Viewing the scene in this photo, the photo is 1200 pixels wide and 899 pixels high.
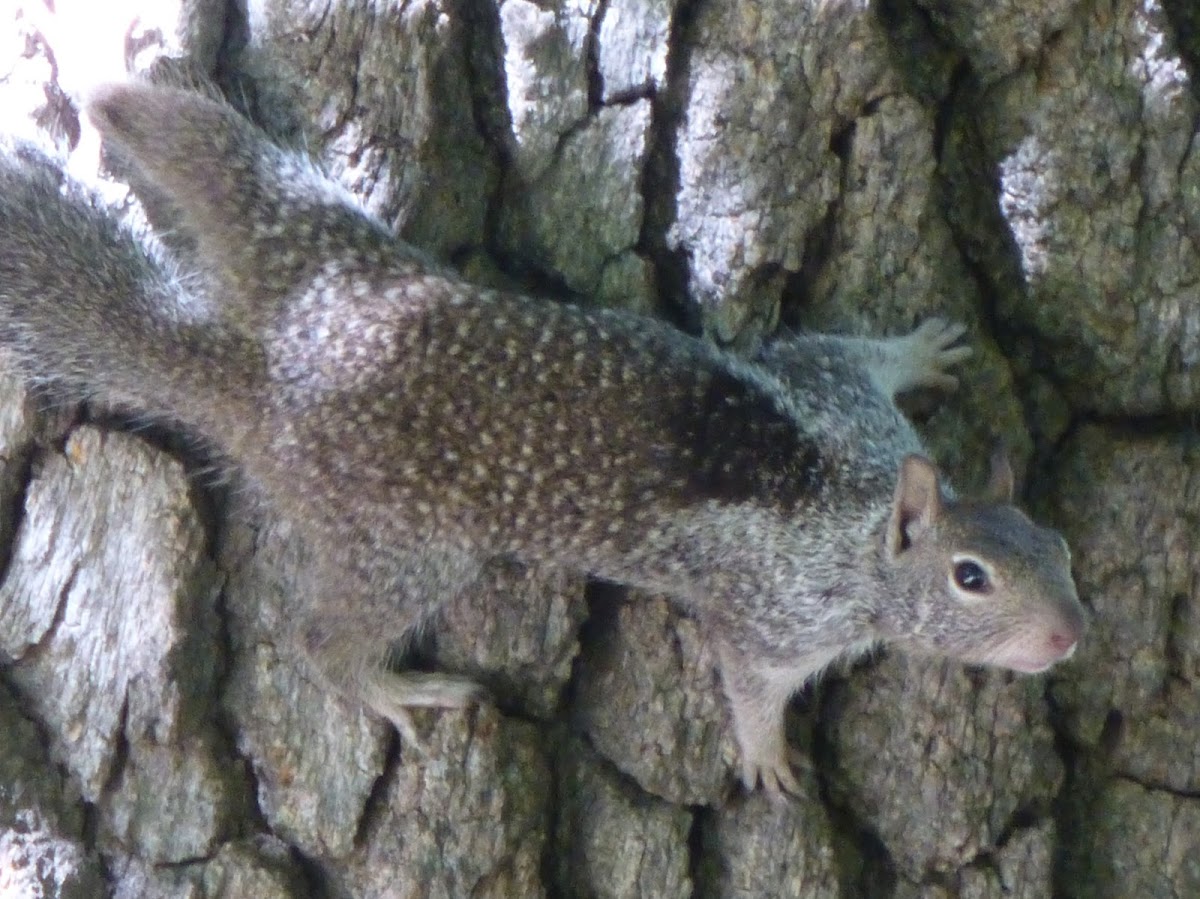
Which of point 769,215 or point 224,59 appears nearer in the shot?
point 769,215

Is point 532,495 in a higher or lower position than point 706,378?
lower

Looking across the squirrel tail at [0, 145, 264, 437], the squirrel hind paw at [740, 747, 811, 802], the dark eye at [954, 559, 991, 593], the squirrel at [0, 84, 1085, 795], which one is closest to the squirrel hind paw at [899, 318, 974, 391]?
the squirrel at [0, 84, 1085, 795]

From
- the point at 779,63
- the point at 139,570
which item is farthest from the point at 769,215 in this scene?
the point at 139,570

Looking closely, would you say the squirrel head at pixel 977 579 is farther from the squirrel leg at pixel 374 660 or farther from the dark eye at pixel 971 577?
the squirrel leg at pixel 374 660

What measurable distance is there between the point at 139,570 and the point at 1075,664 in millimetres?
2081

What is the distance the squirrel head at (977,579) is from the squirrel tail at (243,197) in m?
1.30

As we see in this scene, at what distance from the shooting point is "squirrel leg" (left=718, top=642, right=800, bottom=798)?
2697mm

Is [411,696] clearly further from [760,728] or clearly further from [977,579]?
[977,579]

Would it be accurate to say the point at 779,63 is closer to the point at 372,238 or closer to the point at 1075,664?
the point at 372,238

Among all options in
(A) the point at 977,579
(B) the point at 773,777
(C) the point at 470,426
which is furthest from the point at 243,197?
(A) the point at 977,579

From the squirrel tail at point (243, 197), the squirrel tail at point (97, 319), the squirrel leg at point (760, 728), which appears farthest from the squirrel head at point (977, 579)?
the squirrel tail at point (97, 319)

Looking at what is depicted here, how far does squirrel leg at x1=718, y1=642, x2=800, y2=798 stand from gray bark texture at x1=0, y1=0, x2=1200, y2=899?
0.05 m

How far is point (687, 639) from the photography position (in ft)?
9.28

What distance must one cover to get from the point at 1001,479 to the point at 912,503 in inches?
7.9
